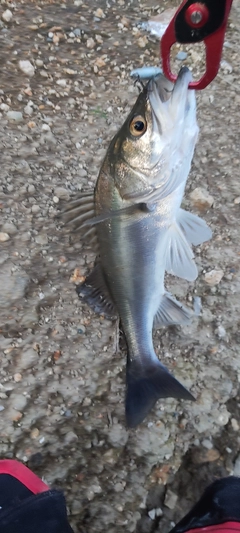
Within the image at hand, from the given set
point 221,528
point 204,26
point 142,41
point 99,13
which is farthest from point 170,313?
point 99,13

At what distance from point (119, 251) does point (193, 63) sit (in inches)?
56.2

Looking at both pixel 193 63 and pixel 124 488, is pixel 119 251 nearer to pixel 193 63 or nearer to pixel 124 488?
pixel 124 488

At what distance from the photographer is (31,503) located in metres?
1.97

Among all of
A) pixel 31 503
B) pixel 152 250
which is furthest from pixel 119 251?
pixel 31 503

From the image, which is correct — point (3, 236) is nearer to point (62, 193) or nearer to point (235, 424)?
point (62, 193)

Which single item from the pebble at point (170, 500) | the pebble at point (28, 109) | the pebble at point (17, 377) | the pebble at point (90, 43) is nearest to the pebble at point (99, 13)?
the pebble at point (90, 43)

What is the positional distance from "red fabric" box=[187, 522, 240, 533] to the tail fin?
502 mm

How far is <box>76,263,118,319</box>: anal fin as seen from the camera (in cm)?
203

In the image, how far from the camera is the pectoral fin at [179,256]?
1.91 metres

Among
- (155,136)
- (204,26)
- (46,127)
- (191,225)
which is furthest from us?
(46,127)

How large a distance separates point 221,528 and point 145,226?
51.9 inches

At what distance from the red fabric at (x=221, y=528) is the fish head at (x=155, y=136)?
1432 millimetres

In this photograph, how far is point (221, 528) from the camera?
6.36 feet

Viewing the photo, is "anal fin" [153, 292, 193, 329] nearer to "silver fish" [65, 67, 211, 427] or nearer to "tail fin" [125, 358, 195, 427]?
"silver fish" [65, 67, 211, 427]
